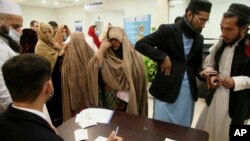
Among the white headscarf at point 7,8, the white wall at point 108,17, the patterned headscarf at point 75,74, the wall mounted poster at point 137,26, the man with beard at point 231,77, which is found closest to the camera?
the man with beard at point 231,77

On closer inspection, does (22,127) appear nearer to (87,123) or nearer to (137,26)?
(87,123)

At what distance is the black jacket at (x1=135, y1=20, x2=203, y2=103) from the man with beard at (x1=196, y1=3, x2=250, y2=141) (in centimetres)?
19

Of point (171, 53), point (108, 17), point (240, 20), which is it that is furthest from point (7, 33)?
point (108, 17)

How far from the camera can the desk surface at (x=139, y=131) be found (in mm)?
1411

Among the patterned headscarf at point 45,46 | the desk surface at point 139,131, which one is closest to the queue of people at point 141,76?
the desk surface at point 139,131

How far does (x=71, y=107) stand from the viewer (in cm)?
262

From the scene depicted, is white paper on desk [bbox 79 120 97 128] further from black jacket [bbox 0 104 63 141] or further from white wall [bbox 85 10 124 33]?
white wall [bbox 85 10 124 33]

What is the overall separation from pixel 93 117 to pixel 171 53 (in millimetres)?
790

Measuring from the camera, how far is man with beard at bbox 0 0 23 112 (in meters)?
1.45

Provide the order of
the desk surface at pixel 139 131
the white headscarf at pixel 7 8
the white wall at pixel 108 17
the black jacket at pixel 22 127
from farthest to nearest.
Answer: the white wall at pixel 108 17, the white headscarf at pixel 7 8, the desk surface at pixel 139 131, the black jacket at pixel 22 127

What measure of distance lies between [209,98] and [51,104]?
190 centimetres

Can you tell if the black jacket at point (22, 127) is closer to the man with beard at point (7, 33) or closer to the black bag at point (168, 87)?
the man with beard at point (7, 33)

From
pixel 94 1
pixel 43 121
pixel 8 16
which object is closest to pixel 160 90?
pixel 43 121

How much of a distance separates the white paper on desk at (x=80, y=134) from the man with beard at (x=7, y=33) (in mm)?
485
